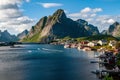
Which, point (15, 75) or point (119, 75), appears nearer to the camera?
point (119, 75)

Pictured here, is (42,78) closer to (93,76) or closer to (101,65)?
(93,76)

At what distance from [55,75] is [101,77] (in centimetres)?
2234

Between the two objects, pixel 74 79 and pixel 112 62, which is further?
pixel 112 62

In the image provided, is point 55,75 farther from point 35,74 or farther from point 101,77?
point 101,77

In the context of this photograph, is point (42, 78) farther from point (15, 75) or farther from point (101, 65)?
point (101, 65)

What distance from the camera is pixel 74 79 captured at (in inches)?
5098

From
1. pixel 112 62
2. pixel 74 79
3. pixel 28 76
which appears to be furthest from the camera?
pixel 112 62

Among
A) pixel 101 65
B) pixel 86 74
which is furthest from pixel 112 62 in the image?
pixel 86 74

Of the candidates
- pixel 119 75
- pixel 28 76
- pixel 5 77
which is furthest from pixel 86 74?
pixel 5 77

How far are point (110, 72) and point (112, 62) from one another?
40.5 metres

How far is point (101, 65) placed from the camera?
178 metres

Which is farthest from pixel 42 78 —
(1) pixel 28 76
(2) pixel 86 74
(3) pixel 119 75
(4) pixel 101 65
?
(4) pixel 101 65

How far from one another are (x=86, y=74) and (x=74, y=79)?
13.8 m

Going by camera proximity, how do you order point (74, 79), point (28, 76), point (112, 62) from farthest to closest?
point (112, 62) → point (28, 76) → point (74, 79)
